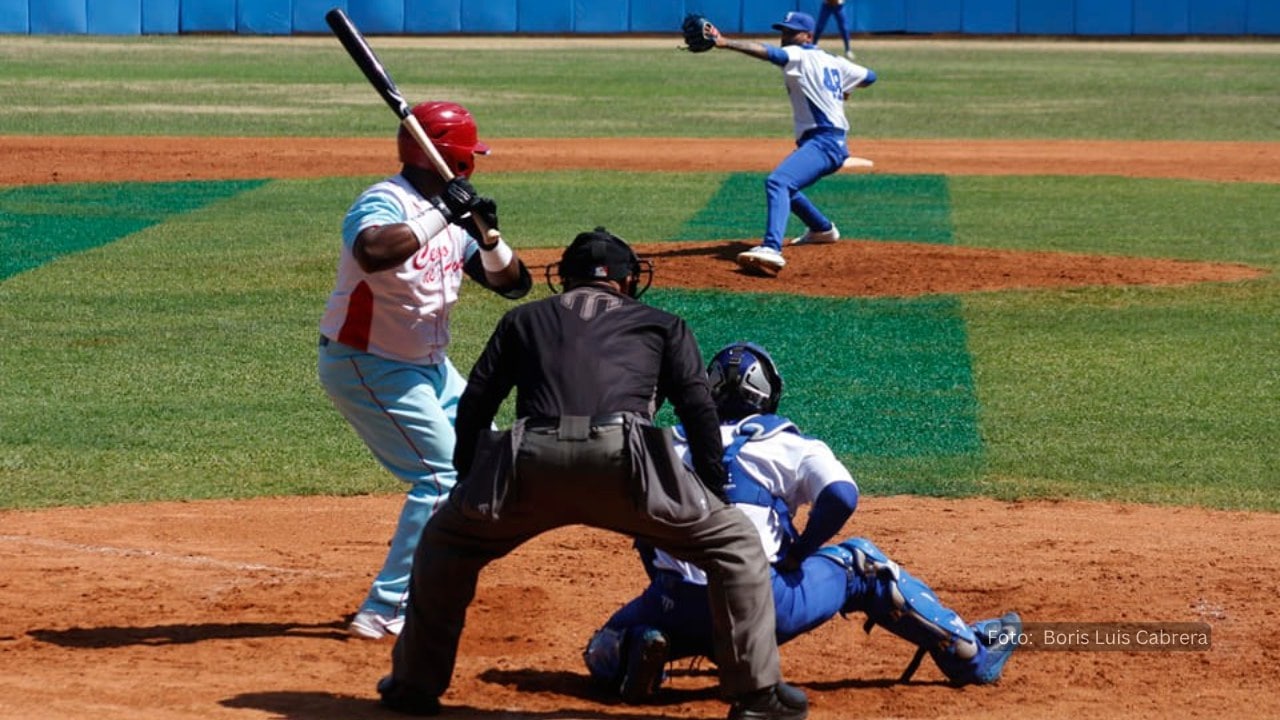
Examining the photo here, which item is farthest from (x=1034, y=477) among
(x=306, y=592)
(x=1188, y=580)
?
(x=306, y=592)

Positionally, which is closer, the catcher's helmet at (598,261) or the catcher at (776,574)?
the catcher's helmet at (598,261)

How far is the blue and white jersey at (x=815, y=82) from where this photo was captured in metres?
15.0

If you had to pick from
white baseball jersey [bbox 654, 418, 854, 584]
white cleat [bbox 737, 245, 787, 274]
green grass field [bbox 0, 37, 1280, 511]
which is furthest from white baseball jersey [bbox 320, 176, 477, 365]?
white cleat [bbox 737, 245, 787, 274]

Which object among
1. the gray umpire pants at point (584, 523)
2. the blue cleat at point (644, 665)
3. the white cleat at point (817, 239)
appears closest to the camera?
the gray umpire pants at point (584, 523)

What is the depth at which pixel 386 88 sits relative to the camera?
6625mm

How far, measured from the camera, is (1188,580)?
285 inches

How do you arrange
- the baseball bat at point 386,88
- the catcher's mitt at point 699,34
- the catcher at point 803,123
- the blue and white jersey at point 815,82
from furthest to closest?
the blue and white jersey at point 815,82 < the catcher at point 803,123 < the catcher's mitt at point 699,34 < the baseball bat at point 386,88

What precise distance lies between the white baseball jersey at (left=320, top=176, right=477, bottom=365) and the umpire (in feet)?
3.29

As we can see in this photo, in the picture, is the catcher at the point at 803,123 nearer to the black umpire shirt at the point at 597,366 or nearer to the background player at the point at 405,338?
the background player at the point at 405,338

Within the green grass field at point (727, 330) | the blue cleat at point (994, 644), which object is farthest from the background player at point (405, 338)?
the green grass field at point (727, 330)

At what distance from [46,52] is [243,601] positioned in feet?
115

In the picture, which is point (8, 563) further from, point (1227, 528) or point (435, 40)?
point (435, 40)

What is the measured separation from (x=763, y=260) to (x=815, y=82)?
1644 millimetres

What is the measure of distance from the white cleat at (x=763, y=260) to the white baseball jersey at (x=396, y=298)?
8303 millimetres
